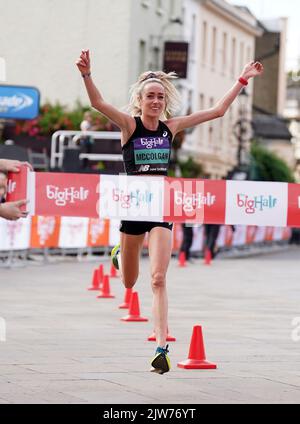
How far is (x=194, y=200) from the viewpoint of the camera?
11.6 metres

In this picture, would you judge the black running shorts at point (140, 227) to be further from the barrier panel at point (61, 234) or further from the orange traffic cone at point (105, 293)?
the barrier panel at point (61, 234)

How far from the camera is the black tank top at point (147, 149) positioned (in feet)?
35.2

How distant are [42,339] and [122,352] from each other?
1253 millimetres

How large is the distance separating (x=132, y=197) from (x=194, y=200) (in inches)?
21.4

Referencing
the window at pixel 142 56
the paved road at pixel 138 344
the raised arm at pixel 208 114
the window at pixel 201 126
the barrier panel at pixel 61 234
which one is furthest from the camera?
the window at pixel 201 126

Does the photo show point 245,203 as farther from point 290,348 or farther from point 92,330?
point 92,330

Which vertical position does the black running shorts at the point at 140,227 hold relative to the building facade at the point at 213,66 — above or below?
below

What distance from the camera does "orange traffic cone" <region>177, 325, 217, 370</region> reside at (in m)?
10.9

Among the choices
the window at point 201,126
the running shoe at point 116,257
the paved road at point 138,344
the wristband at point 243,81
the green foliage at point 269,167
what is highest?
the window at point 201,126

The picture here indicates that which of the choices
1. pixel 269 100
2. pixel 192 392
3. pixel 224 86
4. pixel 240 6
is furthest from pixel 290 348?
pixel 269 100

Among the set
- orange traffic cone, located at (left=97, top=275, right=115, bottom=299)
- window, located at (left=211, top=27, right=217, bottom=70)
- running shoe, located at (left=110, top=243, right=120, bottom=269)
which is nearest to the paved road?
orange traffic cone, located at (left=97, top=275, right=115, bottom=299)

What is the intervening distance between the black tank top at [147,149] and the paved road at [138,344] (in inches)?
59.5

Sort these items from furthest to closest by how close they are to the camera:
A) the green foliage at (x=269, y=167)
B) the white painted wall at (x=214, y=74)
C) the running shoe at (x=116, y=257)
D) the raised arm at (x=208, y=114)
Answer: the green foliage at (x=269, y=167) < the white painted wall at (x=214, y=74) < the running shoe at (x=116, y=257) < the raised arm at (x=208, y=114)

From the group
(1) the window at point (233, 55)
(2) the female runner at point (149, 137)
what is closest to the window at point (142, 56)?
(1) the window at point (233, 55)
